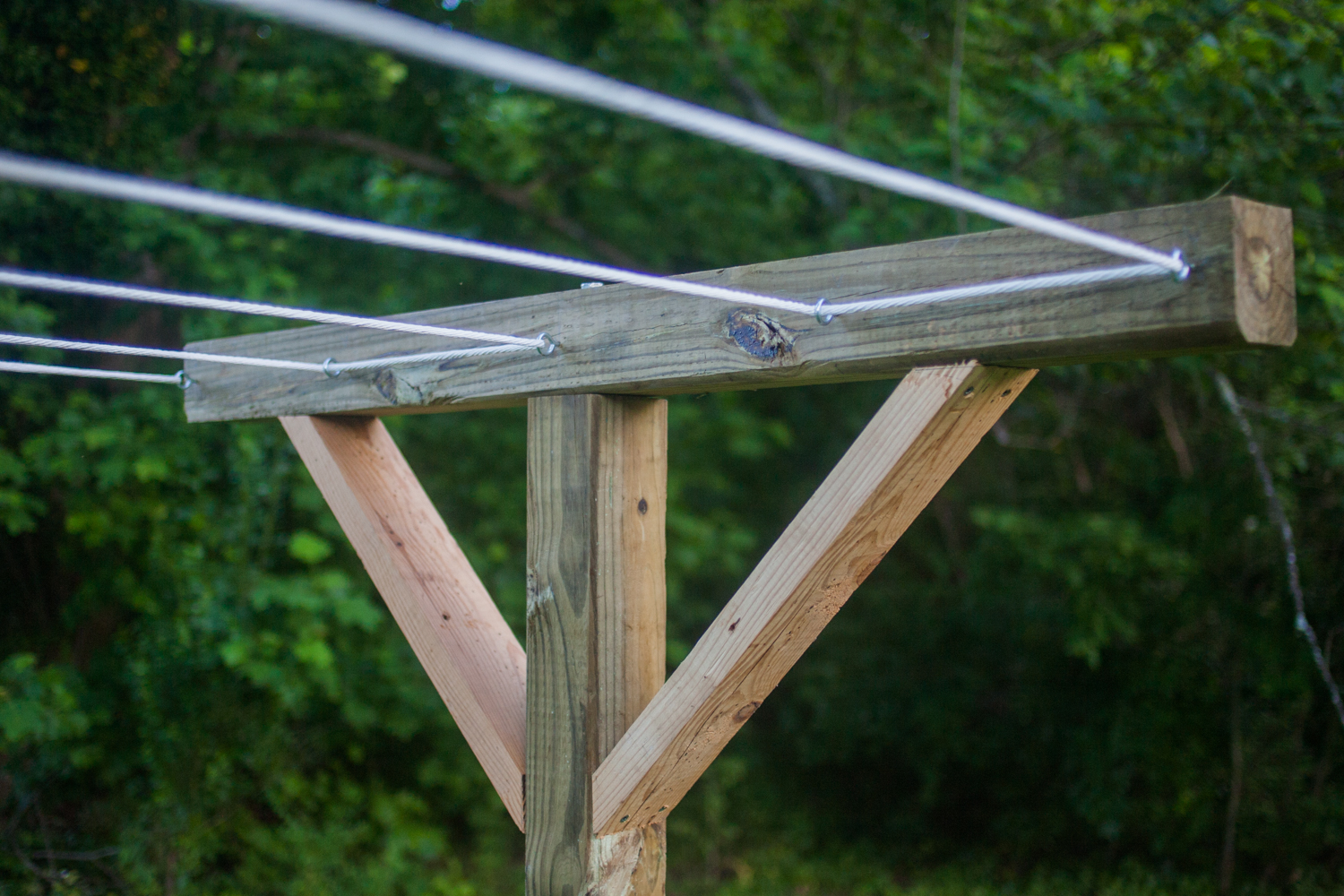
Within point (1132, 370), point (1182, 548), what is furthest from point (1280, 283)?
point (1182, 548)

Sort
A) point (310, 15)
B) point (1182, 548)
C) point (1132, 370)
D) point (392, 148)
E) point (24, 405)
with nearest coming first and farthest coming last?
point (310, 15) < point (24, 405) < point (1132, 370) < point (1182, 548) < point (392, 148)

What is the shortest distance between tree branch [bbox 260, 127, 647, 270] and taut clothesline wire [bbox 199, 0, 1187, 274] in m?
4.15

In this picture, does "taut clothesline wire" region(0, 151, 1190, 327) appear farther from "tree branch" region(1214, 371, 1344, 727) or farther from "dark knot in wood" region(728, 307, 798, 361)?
"tree branch" region(1214, 371, 1344, 727)

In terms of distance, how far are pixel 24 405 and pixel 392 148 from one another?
201cm

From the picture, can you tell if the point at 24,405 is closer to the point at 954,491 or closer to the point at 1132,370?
the point at 1132,370

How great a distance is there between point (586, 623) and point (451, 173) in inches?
150

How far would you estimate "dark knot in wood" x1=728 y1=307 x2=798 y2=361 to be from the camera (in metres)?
1.05

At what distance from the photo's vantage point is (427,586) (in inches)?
58.2

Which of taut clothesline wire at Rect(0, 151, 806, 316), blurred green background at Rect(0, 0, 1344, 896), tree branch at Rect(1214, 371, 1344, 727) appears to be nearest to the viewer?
taut clothesline wire at Rect(0, 151, 806, 316)

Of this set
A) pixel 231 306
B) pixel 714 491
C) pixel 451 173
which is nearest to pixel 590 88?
pixel 231 306

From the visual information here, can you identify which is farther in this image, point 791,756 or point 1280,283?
point 791,756

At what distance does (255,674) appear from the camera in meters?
3.38

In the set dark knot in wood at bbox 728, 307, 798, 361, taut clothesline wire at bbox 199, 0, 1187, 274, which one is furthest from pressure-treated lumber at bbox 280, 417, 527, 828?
taut clothesline wire at bbox 199, 0, 1187, 274

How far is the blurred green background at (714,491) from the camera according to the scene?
126 inches
